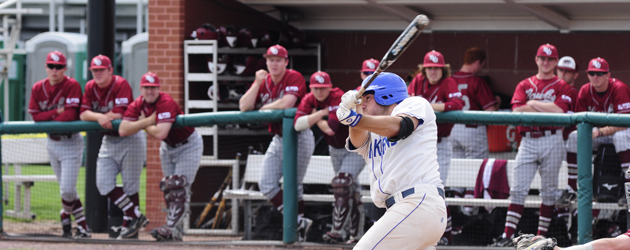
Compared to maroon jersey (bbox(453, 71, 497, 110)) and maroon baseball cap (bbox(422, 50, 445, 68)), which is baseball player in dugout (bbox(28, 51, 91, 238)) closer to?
maroon baseball cap (bbox(422, 50, 445, 68))

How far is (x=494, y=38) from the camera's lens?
9.44 metres

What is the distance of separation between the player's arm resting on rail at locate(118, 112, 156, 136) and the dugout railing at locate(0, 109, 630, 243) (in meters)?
0.11

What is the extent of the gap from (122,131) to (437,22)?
435 centimetres

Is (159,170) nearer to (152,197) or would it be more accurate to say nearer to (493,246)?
(152,197)

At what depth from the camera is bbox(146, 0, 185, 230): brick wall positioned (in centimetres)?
797

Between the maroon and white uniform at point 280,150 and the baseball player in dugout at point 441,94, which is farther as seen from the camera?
the maroon and white uniform at point 280,150

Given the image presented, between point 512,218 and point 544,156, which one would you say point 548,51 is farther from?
point 512,218

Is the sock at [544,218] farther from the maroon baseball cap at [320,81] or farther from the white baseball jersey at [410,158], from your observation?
the white baseball jersey at [410,158]

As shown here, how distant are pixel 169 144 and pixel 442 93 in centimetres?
248

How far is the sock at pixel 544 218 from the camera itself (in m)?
6.18

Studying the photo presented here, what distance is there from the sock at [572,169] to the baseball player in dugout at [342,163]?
5.71 feet

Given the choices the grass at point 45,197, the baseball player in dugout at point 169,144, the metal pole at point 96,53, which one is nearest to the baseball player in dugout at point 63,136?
the metal pole at point 96,53

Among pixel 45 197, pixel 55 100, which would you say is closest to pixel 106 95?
pixel 55 100

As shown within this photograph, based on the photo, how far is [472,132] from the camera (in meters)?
6.98
